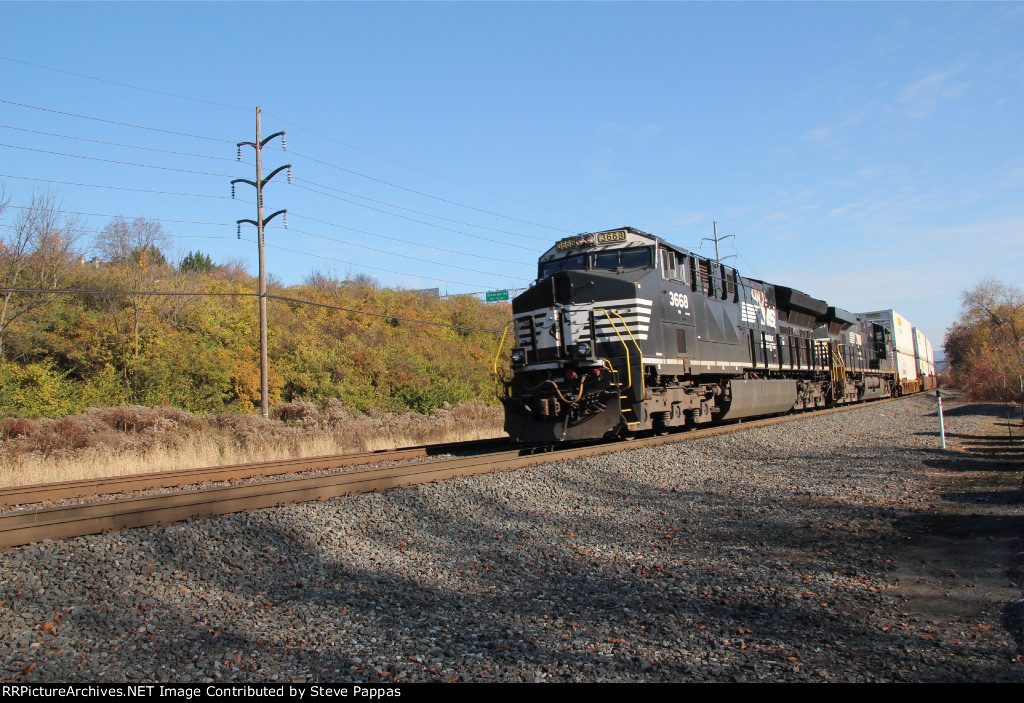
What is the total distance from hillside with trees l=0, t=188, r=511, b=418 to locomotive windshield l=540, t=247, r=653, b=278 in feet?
33.1

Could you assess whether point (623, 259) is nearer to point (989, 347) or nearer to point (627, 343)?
point (627, 343)

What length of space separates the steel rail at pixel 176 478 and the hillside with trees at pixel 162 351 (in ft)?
35.0

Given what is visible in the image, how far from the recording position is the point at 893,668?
3.24 meters

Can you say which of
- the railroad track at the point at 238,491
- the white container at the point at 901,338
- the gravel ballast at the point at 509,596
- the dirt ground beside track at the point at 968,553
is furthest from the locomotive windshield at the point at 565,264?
the white container at the point at 901,338

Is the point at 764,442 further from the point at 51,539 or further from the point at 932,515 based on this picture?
the point at 51,539

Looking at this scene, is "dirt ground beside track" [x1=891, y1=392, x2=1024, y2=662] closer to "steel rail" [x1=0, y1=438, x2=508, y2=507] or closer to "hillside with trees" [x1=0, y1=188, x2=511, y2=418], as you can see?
"steel rail" [x1=0, y1=438, x2=508, y2=507]

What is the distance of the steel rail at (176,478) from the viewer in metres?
8.42

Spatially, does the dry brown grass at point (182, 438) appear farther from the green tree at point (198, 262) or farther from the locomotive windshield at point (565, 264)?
the green tree at point (198, 262)

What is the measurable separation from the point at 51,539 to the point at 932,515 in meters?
8.11

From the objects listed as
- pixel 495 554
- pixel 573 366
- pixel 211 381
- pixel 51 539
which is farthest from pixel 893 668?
pixel 211 381

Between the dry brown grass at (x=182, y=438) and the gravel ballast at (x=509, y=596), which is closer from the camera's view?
the gravel ballast at (x=509, y=596)

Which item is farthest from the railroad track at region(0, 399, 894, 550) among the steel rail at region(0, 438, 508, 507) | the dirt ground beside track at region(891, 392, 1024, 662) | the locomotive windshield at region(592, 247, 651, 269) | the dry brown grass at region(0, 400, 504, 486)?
the dirt ground beside track at region(891, 392, 1024, 662)

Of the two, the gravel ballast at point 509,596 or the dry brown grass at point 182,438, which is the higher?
the dry brown grass at point 182,438

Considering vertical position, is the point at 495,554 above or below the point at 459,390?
below
